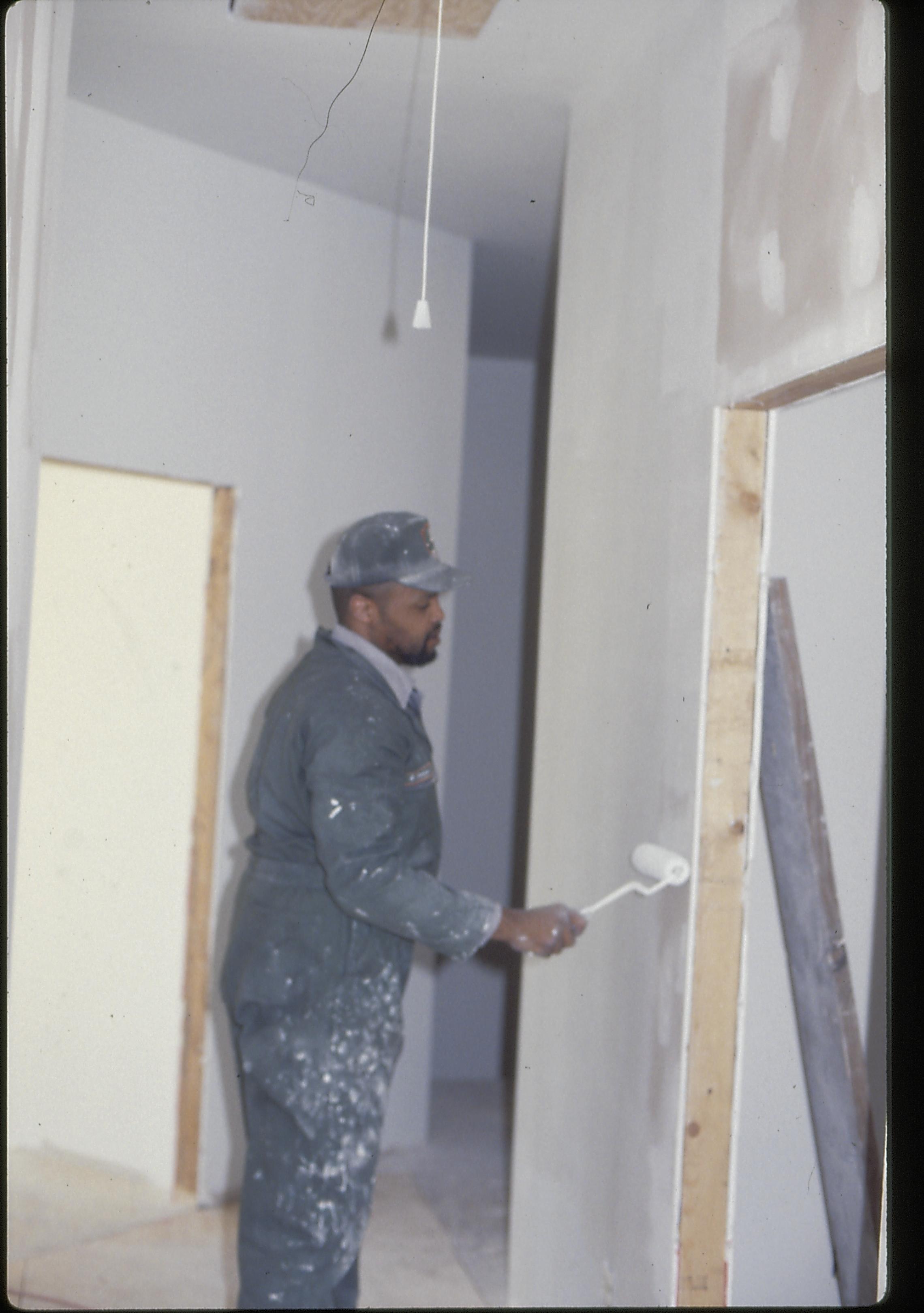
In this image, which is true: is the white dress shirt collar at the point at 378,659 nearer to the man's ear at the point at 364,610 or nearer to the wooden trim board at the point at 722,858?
the man's ear at the point at 364,610

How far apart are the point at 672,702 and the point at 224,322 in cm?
168

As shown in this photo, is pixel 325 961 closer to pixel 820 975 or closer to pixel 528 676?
pixel 820 975

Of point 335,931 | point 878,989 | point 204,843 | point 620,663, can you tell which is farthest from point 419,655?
point 204,843

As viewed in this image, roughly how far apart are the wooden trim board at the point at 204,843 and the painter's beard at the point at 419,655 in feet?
3.90

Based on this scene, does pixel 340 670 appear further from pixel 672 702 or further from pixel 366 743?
pixel 672 702

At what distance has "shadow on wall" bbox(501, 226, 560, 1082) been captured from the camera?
474 cm

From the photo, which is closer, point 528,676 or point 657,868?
point 657,868

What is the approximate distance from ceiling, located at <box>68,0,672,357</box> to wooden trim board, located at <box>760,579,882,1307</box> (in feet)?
3.64

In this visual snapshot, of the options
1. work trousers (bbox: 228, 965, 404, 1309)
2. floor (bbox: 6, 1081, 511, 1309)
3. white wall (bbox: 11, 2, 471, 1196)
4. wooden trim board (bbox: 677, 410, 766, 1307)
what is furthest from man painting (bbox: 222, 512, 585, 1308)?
white wall (bbox: 11, 2, 471, 1196)

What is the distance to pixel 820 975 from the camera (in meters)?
2.19

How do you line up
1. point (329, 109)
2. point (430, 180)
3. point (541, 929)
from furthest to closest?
point (329, 109)
point (541, 929)
point (430, 180)

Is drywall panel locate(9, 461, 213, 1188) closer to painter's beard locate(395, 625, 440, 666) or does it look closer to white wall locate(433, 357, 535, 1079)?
painter's beard locate(395, 625, 440, 666)

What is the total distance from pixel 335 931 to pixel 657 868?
56cm

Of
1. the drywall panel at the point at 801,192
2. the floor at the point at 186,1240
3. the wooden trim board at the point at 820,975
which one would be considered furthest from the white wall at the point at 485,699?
the drywall panel at the point at 801,192
